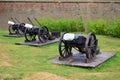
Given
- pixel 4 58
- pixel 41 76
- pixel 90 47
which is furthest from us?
pixel 4 58

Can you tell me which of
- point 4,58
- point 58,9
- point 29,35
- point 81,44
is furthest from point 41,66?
point 58,9

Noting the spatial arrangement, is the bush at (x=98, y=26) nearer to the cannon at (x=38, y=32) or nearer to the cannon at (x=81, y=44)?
the cannon at (x=38, y=32)

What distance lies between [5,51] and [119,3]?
26.8 ft

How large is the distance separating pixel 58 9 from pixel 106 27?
3.56 meters

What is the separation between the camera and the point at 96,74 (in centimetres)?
807

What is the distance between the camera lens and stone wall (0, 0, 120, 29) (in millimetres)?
17656

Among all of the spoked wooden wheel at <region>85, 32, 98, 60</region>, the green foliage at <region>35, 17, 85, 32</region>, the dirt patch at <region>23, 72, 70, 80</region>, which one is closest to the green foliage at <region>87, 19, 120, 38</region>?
the green foliage at <region>35, 17, 85, 32</region>

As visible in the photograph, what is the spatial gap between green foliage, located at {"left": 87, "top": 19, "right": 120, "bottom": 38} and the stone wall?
0.77 m

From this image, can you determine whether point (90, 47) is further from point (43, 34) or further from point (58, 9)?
point (58, 9)

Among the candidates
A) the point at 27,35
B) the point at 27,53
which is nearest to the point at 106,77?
the point at 27,53

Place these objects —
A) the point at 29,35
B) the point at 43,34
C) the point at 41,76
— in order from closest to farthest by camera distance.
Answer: the point at 41,76, the point at 43,34, the point at 29,35

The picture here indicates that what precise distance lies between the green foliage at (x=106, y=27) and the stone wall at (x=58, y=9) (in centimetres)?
77

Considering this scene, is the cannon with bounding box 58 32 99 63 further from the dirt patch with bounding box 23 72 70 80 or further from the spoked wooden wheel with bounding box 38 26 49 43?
the spoked wooden wheel with bounding box 38 26 49 43

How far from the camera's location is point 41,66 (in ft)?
29.5
